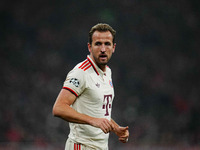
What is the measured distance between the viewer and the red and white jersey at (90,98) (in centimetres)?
318

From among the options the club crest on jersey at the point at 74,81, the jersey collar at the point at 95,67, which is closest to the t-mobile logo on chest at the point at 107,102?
the jersey collar at the point at 95,67

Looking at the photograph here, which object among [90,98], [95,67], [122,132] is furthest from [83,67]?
[122,132]

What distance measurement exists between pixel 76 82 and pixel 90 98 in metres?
0.27

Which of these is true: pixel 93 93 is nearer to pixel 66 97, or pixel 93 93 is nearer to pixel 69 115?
pixel 66 97

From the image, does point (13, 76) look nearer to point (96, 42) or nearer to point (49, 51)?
point (49, 51)

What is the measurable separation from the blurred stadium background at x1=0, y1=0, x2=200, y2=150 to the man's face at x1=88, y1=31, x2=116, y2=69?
21.5 feet

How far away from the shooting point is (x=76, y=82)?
3.09 meters

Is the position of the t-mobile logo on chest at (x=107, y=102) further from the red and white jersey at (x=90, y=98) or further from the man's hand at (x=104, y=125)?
the man's hand at (x=104, y=125)

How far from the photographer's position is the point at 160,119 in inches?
489

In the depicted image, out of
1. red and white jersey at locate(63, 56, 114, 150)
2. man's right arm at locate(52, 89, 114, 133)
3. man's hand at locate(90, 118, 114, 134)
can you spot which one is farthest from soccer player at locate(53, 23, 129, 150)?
man's hand at locate(90, 118, 114, 134)

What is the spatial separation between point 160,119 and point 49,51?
6251mm

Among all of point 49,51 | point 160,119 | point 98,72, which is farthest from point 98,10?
point 98,72

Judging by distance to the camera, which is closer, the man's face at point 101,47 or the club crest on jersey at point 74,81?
the club crest on jersey at point 74,81

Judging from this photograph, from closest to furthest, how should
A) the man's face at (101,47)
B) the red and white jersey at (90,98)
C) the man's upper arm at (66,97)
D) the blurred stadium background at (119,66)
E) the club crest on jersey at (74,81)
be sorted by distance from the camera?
the man's upper arm at (66,97), the club crest on jersey at (74,81), the red and white jersey at (90,98), the man's face at (101,47), the blurred stadium background at (119,66)
